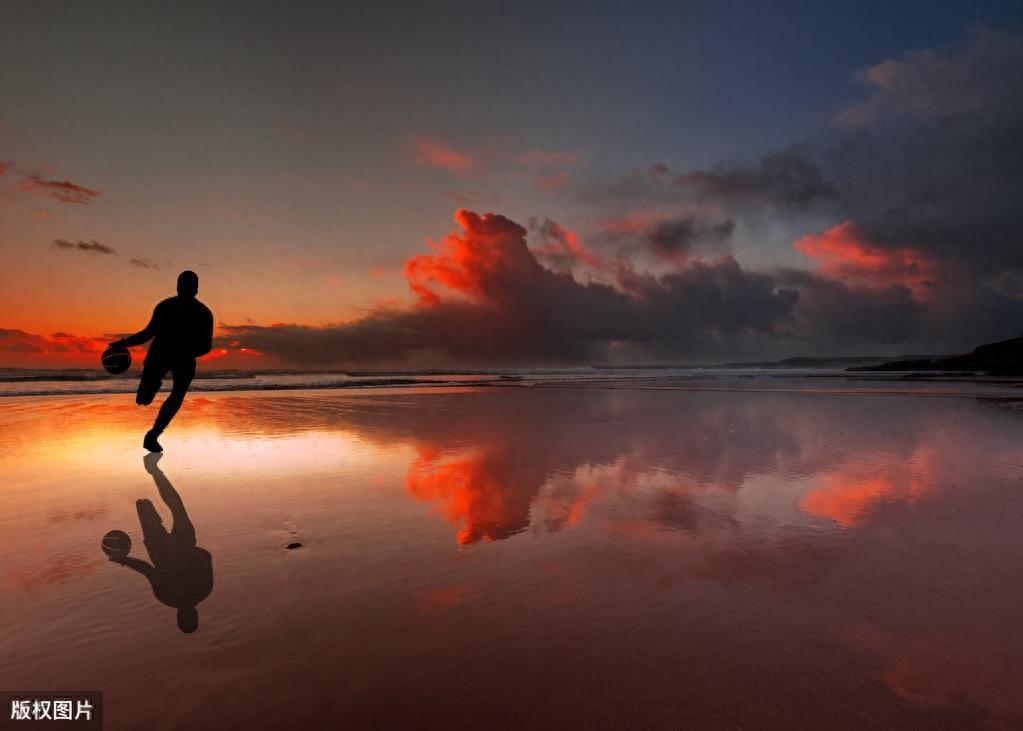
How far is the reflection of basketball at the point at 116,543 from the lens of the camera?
430 cm

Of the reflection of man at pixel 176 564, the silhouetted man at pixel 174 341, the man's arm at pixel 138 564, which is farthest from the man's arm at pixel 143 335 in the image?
the man's arm at pixel 138 564

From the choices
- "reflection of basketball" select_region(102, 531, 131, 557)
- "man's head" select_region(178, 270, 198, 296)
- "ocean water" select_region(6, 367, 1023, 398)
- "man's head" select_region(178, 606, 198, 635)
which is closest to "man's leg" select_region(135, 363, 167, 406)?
"man's head" select_region(178, 270, 198, 296)

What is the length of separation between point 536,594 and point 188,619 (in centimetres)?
223

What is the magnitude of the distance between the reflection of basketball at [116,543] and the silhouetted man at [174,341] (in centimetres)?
435

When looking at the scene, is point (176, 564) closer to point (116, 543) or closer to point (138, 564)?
point (138, 564)

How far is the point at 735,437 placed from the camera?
10.6 meters

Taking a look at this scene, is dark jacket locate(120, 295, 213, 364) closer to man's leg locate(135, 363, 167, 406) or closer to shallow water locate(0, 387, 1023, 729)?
man's leg locate(135, 363, 167, 406)

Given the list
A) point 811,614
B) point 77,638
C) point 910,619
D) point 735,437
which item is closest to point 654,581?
point 811,614

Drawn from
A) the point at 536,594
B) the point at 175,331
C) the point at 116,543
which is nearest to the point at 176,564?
the point at 116,543

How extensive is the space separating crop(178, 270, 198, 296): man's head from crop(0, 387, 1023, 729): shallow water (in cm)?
293

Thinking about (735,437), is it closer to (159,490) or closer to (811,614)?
(811,614)

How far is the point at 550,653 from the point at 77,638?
279 centimetres

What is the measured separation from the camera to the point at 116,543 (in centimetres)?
454

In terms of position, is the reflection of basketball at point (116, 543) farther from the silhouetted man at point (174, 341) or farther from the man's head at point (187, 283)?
the man's head at point (187, 283)
